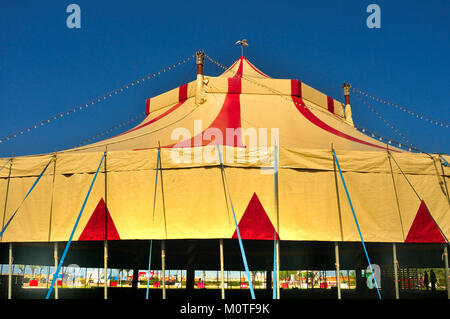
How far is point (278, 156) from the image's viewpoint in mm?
5723

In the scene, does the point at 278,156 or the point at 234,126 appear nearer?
the point at 278,156

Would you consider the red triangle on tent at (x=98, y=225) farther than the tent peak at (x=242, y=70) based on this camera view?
No

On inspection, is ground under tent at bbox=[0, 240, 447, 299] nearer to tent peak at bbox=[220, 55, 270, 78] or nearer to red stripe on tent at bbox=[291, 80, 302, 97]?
red stripe on tent at bbox=[291, 80, 302, 97]

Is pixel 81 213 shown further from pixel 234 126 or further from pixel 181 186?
pixel 234 126

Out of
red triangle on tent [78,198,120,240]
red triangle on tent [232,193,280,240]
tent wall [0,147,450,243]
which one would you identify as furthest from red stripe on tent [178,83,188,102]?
red triangle on tent [232,193,280,240]

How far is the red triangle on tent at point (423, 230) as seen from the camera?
583cm

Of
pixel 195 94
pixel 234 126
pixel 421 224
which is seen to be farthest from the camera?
pixel 195 94

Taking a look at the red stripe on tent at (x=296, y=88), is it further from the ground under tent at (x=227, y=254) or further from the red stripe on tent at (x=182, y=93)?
the ground under tent at (x=227, y=254)

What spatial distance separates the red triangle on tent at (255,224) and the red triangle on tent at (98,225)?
1784mm

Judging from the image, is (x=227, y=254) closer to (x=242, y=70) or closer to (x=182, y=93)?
(x=182, y=93)

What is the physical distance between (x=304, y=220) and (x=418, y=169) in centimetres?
192

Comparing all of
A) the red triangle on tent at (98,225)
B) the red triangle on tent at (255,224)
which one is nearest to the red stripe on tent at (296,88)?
the red triangle on tent at (255,224)
